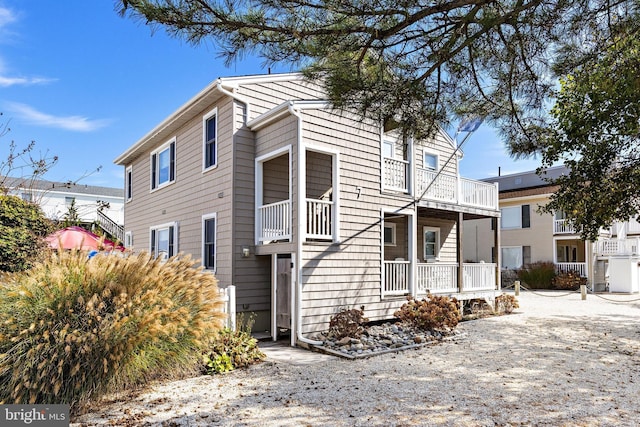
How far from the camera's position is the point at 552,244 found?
2589 centimetres

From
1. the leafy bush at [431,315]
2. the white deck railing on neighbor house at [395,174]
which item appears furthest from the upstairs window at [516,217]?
the leafy bush at [431,315]

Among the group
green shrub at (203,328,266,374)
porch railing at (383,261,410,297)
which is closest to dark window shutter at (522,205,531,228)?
porch railing at (383,261,410,297)

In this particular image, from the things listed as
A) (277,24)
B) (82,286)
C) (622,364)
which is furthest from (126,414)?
(622,364)

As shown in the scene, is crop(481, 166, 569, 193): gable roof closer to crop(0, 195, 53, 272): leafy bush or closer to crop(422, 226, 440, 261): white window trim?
crop(422, 226, 440, 261): white window trim

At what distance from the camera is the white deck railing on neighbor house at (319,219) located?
10.2 m

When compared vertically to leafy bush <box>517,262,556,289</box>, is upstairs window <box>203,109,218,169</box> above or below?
above

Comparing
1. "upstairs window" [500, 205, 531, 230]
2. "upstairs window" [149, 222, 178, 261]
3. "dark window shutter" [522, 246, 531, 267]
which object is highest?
"upstairs window" [500, 205, 531, 230]

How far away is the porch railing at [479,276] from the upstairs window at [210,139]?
330 inches

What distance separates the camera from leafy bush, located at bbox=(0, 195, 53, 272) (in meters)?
8.47

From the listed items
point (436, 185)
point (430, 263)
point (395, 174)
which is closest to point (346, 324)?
point (395, 174)

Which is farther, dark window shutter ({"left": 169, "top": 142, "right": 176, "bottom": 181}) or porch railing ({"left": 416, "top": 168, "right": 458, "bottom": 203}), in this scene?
dark window shutter ({"left": 169, "top": 142, "right": 176, "bottom": 181})

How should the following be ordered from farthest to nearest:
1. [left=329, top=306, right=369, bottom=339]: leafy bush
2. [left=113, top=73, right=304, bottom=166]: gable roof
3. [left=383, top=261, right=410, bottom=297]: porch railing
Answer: [left=383, top=261, right=410, bottom=297]: porch railing
[left=113, top=73, right=304, bottom=166]: gable roof
[left=329, top=306, right=369, bottom=339]: leafy bush

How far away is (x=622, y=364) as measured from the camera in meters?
7.86

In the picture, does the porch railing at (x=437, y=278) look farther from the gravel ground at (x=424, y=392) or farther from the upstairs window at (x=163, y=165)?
the upstairs window at (x=163, y=165)
